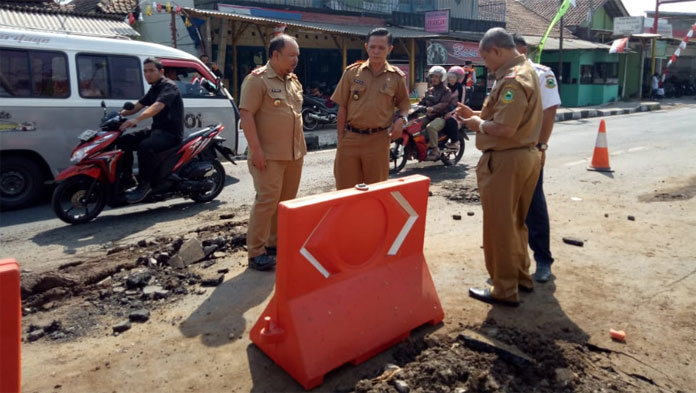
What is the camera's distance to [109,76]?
7258mm

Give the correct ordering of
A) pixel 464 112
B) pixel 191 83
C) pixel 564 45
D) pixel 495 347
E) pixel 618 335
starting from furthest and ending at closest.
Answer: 1. pixel 564 45
2. pixel 191 83
3. pixel 464 112
4. pixel 618 335
5. pixel 495 347

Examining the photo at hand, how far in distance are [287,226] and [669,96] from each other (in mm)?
37265

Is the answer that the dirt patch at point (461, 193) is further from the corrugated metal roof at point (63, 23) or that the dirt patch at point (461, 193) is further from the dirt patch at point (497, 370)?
the corrugated metal roof at point (63, 23)

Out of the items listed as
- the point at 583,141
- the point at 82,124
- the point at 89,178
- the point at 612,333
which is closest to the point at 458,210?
the point at 612,333

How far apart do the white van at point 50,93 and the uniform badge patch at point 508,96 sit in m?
5.82

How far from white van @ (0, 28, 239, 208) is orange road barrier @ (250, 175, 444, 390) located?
5.21m

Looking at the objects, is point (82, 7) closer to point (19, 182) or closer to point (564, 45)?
point (19, 182)

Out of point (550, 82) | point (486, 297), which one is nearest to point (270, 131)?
point (486, 297)

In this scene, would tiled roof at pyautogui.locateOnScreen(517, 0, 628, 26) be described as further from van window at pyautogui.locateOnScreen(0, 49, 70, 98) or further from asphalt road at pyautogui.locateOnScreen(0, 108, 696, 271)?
van window at pyautogui.locateOnScreen(0, 49, 70, 98)

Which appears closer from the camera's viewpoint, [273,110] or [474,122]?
[474,122]

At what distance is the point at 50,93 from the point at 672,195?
8.18 metres

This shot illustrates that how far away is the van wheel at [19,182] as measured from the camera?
6625mm

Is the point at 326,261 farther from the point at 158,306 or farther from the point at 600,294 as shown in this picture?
the point at 600,294

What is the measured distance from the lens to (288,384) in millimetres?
2729
